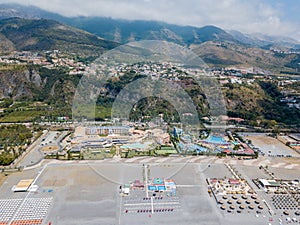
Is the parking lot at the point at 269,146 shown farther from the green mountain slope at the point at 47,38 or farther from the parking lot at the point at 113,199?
the green mountain slope at the point at 47,38

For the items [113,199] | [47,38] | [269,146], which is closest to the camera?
[113,199]

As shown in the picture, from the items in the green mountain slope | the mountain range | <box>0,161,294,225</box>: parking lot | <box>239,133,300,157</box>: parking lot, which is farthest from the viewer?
the mountain range

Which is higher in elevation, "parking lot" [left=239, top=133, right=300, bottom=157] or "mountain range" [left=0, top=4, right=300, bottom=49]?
"mountain range" [left=0, top=4, right=300, bottom=49]

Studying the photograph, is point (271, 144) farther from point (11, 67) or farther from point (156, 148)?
point (11, 67)

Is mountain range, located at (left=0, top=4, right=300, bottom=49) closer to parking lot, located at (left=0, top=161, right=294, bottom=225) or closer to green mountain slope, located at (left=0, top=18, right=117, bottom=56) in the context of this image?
green mountain slope, located at (left=0, top=18, right=117, bottom=56)

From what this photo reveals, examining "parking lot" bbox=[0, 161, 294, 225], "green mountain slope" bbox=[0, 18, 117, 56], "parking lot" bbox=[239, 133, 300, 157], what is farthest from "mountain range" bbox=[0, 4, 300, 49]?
"parking lot" bbox=[0, 161, 294, 225]

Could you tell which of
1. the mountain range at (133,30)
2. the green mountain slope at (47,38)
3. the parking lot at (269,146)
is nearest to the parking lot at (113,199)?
the parking lot at (269,146)

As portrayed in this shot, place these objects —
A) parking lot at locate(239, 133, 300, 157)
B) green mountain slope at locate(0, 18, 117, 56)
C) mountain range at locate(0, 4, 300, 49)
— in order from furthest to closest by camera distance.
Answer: mountain range at locate(0, 4, 300, 49) < green mountain slope at locate(0, 18, 117, 56) < parking lot at locate(239, 133, 300, 157)

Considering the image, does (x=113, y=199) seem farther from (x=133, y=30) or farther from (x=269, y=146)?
(x=133, y=30)

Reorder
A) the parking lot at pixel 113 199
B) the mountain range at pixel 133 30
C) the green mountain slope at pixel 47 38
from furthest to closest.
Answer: the mountain range at pixel 133 30 < the green mountain slope at pixel 47 38 < the parking lot at pixel 113 199

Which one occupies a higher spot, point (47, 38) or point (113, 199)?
point (47, 38)

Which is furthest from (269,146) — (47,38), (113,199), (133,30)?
(133,30)

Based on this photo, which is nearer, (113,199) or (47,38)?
(113,199)
